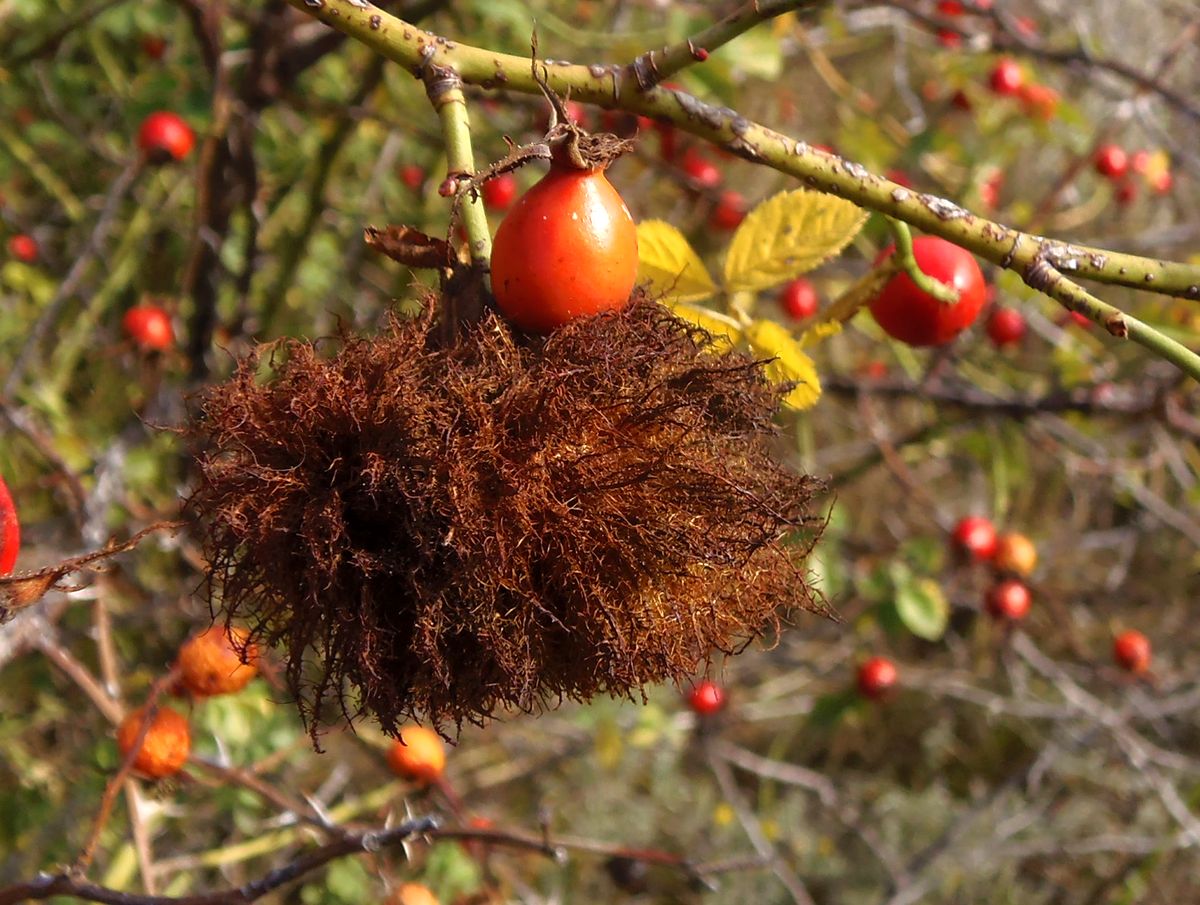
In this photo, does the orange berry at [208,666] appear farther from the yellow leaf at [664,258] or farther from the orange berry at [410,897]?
the yellow leaf at [664,258]

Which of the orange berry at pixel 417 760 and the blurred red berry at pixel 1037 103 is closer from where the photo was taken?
the orange berry at pixel 417 760

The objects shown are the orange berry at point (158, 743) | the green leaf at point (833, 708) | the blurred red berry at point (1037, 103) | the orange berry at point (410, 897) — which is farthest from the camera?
the blurred red berry at point (1037, 103)

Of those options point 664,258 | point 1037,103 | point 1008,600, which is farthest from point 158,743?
point 1037,103

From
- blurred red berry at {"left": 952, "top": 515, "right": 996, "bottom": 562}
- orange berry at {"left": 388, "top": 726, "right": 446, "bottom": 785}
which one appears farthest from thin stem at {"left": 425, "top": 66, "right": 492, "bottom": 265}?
blurred red berry at {"left": 952, "top": 515, "right": 996, "bottom": 562}

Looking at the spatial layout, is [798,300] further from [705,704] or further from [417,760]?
[417,760]

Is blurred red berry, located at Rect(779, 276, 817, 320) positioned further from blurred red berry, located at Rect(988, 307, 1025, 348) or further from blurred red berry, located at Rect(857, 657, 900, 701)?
blurred red berry, located at Rect(857, 657, 900, 701)

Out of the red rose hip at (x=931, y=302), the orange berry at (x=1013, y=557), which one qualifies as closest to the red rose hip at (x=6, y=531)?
the red rose hip at (x=931, y=302)
